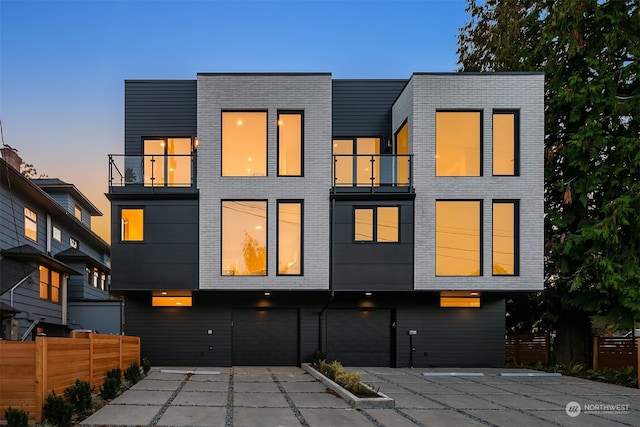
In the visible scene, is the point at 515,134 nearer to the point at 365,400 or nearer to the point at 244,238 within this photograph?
the point at 244,238

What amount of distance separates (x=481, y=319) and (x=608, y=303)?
381cm

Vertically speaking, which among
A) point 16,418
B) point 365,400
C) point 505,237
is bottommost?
point 365,400

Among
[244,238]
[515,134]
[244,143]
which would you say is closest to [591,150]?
[515,134]

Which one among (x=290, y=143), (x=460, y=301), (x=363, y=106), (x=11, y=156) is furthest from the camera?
(x=11, y=156)

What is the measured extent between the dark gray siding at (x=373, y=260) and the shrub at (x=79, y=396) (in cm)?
801

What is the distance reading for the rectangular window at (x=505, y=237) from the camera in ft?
50.5

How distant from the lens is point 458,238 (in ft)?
50.6

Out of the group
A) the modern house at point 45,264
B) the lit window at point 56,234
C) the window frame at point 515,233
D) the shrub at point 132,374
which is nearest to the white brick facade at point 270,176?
the shrub at point 132,374

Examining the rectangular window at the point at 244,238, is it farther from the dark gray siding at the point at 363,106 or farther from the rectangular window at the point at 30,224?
the rectangular window at the point at 30,224

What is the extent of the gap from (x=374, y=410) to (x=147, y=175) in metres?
10.2

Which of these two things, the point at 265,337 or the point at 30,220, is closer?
the point at 265,337

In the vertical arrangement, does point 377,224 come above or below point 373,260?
above

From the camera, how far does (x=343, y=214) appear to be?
1550 cm

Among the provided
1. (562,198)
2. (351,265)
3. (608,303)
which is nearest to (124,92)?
(351,265)
